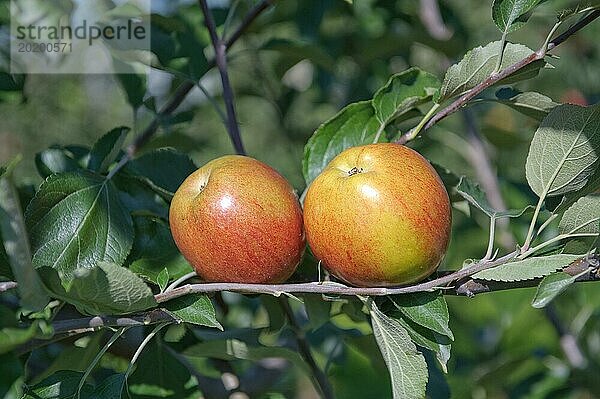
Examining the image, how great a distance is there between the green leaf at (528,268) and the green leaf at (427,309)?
41 millimetres

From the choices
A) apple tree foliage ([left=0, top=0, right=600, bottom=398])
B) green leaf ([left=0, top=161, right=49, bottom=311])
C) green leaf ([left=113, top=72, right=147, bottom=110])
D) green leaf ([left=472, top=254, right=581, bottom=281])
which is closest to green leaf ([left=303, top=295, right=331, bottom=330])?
apple tree foliage ([left=0, top=0, right=600, bottom=398])

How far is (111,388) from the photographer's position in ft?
2.28

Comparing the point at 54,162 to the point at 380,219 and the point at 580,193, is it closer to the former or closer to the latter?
the point at 380,219

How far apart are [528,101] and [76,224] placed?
458 mm

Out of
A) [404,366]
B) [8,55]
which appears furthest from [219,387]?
[8,55]

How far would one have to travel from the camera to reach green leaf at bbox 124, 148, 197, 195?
32.7 inches

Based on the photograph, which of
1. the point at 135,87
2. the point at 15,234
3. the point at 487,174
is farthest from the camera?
the point at 487,174

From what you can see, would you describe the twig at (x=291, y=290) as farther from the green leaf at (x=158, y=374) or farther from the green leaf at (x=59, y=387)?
the green leaf at (x=158, y=374)

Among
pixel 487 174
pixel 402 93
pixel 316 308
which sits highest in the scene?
pixel 402 93

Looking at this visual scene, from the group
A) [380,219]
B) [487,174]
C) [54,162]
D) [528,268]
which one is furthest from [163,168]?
[487,174]

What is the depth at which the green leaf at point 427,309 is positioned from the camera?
64cm

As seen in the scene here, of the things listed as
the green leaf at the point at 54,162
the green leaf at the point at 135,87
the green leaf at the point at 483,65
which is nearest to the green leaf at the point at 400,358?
the green leaf at the point at 483,65

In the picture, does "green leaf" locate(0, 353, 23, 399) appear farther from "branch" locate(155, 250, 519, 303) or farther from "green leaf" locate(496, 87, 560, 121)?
"green leaf" locate(496, 87, 560, 121)

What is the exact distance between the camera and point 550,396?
54.9 inches
